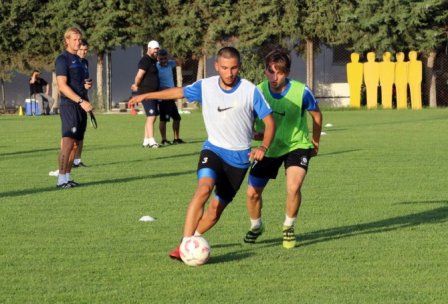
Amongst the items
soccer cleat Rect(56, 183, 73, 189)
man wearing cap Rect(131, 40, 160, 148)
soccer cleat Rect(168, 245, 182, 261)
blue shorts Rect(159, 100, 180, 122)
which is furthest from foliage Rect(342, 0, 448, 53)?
soccer cleat Rect(168, 245, 182, 261)

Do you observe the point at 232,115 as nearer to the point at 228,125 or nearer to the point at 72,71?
the point at 228,125

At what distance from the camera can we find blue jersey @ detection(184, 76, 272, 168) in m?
8.95

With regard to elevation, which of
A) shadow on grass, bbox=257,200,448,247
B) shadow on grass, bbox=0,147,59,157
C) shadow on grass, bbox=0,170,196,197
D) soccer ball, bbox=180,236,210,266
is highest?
soccer ball, bbox=180,236,210,266

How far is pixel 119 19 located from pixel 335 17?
8.46 m

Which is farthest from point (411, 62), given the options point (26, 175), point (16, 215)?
point (16, 215)

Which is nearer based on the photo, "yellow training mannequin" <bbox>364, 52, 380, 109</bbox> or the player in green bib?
the player in green bib

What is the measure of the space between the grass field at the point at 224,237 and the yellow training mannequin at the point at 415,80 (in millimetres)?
22415

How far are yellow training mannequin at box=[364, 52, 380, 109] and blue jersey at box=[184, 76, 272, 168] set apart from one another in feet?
109

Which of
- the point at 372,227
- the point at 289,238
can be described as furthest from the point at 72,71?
the point at 289,238

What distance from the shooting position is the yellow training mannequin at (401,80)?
41469mm

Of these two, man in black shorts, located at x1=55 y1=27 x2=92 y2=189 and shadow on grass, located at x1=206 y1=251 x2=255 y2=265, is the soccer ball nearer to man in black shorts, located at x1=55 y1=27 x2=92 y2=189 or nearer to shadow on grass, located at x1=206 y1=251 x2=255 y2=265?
shadow on grass, located at x1=206 y1=251 x2=255 y2=265

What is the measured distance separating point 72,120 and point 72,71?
65 cm

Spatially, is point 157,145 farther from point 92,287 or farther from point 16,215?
point 92,287

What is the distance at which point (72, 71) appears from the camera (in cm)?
1473
